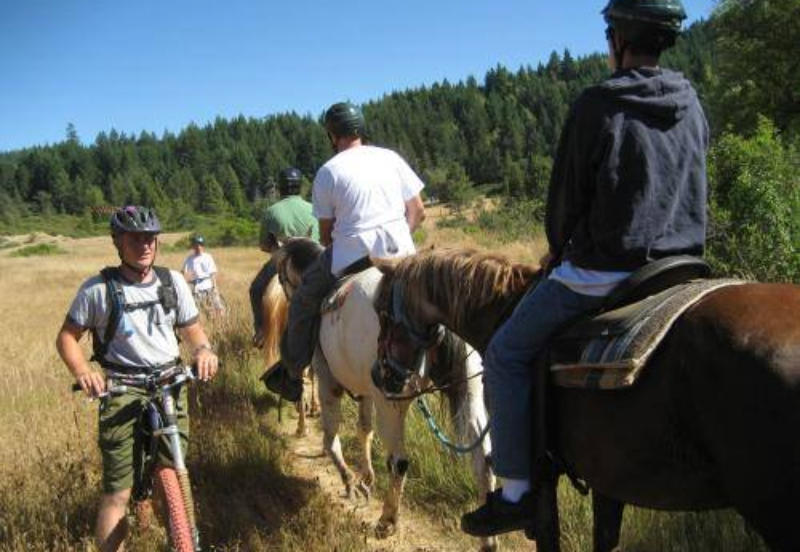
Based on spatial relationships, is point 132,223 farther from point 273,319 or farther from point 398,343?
point 273,319

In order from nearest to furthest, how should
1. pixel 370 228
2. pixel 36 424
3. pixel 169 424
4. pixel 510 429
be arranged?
pixel 510 429 → pixel 169 424 → pixel 370 228 → pixel 36 424

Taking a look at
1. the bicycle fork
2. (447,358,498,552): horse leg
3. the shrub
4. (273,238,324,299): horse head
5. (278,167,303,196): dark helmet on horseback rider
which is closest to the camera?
the bicycle fork

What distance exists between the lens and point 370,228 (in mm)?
4637

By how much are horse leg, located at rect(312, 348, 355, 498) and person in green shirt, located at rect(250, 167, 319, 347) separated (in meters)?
2.23

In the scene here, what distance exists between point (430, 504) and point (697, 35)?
15193 cm

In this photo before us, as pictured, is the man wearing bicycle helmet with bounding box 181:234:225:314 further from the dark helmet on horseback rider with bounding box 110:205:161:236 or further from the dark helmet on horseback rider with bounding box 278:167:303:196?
the dark helmet on horseback rider with bounding box 110:205:161:236

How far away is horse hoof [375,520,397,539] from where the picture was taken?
4578 mm

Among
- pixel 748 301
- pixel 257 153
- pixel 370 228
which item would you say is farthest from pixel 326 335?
pixel 257 153

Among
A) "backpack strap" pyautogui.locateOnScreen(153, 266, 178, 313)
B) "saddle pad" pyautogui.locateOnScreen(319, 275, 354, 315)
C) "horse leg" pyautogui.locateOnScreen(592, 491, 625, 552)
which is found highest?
"backpack strap" pyautogui.locateOnScreen(153, 266, 178, 313)

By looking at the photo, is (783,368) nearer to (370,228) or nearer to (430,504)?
(370,228)

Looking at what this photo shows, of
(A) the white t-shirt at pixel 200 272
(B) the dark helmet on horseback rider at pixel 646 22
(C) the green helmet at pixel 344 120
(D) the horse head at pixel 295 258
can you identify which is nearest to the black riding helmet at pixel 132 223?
(C) the green helmet at pixel 344 120

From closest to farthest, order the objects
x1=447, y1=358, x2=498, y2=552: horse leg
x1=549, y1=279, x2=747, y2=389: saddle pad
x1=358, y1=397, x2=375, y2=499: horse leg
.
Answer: x1=549, y1=279, x2=747, y2=389: saddle pad, x1=447, y1=358, x2=498, y2=552: horse leg, x1=358, y1=397, x2=375, y2=499: horse leg

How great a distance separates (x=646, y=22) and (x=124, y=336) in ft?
10.7

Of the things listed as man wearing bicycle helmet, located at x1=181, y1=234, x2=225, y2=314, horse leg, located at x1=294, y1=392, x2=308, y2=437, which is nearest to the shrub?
horse leg, located at x1=294, y1=392, x2=308, y2=437
